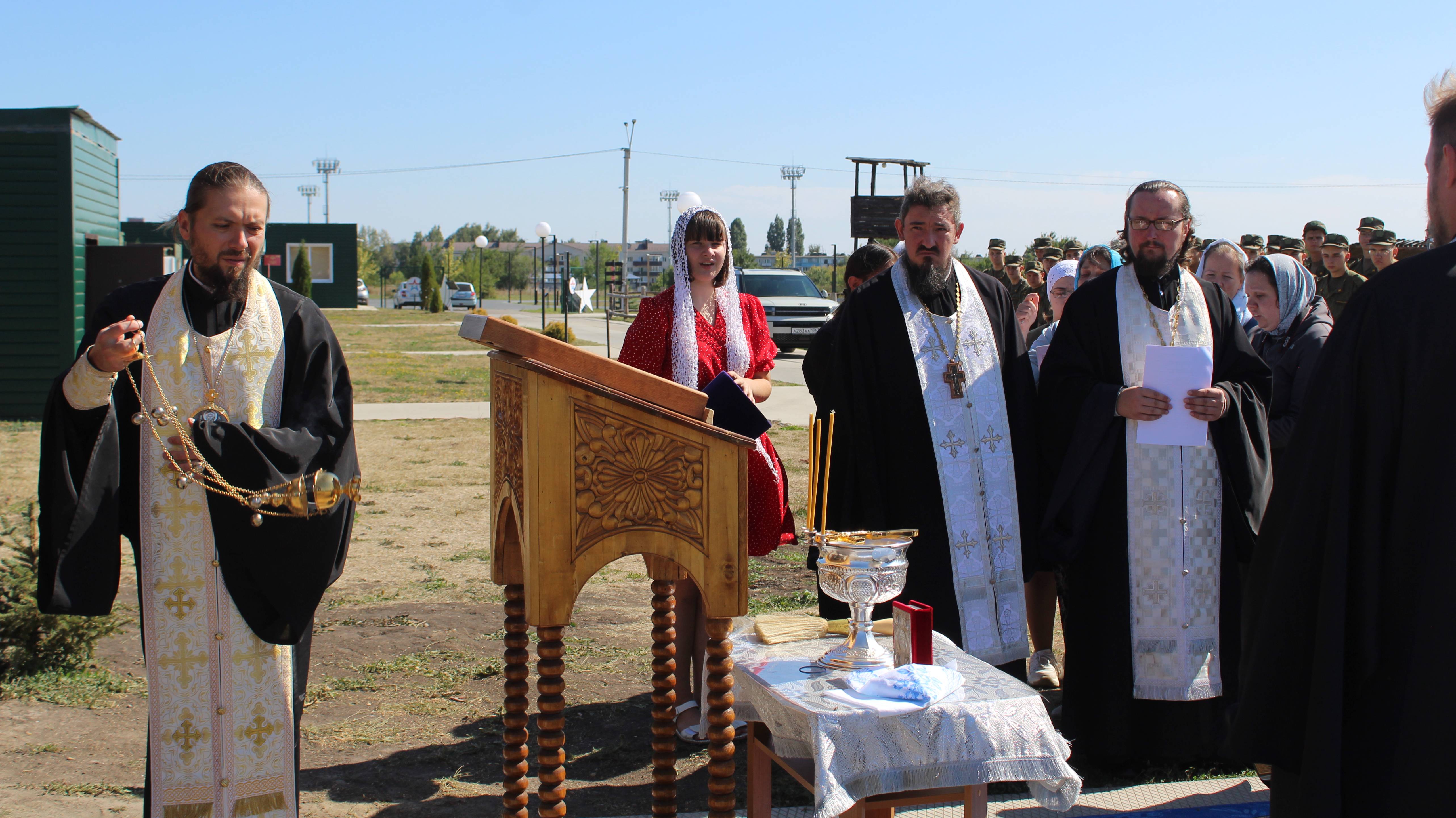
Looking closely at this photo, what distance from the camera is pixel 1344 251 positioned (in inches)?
428

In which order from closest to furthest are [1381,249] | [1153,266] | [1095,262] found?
[1153,266] < [1095,262] < [1381,249]

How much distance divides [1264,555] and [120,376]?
113 inches

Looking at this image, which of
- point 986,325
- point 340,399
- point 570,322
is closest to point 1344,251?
point 986,325

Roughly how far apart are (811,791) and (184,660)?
5.54 ft

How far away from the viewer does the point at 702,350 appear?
4121 millimetres

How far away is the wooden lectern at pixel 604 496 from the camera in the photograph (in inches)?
98.7

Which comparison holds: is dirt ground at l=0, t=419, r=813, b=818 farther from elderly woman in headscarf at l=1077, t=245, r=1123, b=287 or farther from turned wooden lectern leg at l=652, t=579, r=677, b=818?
elderly woman in headscarf at l=1077, t=245, r=1123, b=287

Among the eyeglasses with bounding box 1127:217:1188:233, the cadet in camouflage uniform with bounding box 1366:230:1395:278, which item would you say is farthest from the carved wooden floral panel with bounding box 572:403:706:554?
the cadet in camouflage uniform with bounding box 1366:230:1395:278

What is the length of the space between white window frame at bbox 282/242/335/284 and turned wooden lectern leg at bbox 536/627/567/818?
50.5 m

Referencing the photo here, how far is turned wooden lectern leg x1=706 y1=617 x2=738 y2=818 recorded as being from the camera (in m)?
2.69

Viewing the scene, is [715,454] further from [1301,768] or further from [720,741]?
[1301,768]

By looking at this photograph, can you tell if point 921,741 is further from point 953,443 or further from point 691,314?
point 691,314

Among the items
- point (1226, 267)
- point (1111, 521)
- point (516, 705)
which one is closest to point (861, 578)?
point (516, 705)

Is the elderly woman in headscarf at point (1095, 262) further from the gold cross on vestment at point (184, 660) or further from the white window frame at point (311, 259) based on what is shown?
Answer: the white window frame at point (311, 259)
